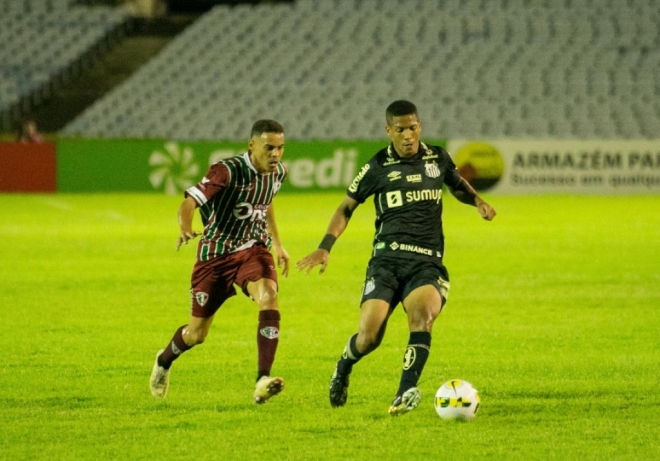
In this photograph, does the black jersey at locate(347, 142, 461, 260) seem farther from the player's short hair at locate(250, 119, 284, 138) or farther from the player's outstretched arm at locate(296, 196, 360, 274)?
the player's short hair at locate(250, 119, 284, 138)

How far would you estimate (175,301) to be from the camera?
1291 cm

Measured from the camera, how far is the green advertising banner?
94.0ft

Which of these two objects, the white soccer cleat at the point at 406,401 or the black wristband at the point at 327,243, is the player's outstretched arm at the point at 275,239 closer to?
the black wristband at the point at 327,243

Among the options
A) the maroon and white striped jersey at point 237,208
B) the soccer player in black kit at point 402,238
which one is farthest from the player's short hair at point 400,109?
the maroon and white striped jersey at point 237,208

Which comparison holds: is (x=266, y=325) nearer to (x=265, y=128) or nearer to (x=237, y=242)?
(x=237, y=242)

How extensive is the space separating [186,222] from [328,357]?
2629mm

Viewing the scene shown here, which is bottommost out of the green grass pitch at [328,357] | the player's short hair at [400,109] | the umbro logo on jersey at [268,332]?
the green grass pitch at [328,357]

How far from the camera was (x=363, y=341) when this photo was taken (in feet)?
24.4

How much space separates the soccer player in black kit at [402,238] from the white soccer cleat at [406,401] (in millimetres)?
257

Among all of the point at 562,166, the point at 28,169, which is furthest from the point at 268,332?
the point at 28,169

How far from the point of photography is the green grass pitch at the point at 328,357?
668 cm

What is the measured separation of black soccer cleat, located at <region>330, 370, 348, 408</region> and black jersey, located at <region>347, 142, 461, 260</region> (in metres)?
0.84

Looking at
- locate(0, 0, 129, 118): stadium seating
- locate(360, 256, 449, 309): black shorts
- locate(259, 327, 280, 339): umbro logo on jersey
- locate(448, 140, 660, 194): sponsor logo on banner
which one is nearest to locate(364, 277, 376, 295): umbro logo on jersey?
locate(360, 256, 449, 309): black shorts

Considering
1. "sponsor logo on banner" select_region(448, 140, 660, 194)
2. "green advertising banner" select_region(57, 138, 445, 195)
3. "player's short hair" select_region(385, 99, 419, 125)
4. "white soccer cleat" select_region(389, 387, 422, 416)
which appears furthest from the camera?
"green advertising banner" select_region(57, 138, 445, 195)
